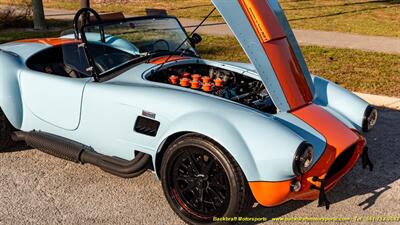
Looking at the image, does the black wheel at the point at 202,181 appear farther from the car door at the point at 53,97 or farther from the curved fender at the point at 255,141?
the car door at the point at 53,97

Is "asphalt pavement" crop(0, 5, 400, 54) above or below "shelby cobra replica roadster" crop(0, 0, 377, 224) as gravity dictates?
below

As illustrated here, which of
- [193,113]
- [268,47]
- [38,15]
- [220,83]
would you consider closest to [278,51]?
[268,47]

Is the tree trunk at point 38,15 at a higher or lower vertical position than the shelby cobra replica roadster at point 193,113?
lower

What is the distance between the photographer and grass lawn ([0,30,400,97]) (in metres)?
7.01

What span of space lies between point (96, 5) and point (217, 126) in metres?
17.9

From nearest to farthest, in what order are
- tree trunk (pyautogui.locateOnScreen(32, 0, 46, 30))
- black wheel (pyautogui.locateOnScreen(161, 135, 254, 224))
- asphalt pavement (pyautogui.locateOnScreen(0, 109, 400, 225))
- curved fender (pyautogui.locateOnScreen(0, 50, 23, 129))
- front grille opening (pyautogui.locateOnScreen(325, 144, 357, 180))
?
black wheel (pyautogui.locateOnScreen(161, 135, 254, 224))
front grille opening (pyautogui.locateOnScreen(325, 144, 357, 180))
asphalt pavement (pyautogui.locateOnScreen(0, 109, 400, 225))
curved fender (pyautogui.locateOnScreen(0, 50, 23, 129))
tree trunk (pyautogui.locateOnScreen(32, 0, 46, 30))

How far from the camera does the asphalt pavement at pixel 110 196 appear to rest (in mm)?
3592

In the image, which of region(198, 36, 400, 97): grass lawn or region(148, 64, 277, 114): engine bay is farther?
region(198, 36, 400, 97): grass lawn

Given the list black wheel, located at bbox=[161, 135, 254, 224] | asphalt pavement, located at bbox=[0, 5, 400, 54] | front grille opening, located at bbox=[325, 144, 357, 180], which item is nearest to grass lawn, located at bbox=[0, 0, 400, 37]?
asphalt pavement, located at bbox=[0, 5, 400, 54]

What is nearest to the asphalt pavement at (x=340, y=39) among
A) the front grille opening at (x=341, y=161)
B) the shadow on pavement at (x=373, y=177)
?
the shadow on pavement at (x=373, y=177)

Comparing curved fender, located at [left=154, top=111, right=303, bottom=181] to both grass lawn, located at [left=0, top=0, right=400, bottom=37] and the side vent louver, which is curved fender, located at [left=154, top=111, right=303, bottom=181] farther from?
grass lawn, located at [left=0, top=0, right=400, bottom=37]

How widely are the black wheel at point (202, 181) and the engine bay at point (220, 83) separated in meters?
0.63

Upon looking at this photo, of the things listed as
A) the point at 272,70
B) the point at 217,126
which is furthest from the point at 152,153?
the point at 272,70

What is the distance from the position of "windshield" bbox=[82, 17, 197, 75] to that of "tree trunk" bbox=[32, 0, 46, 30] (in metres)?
8.96
